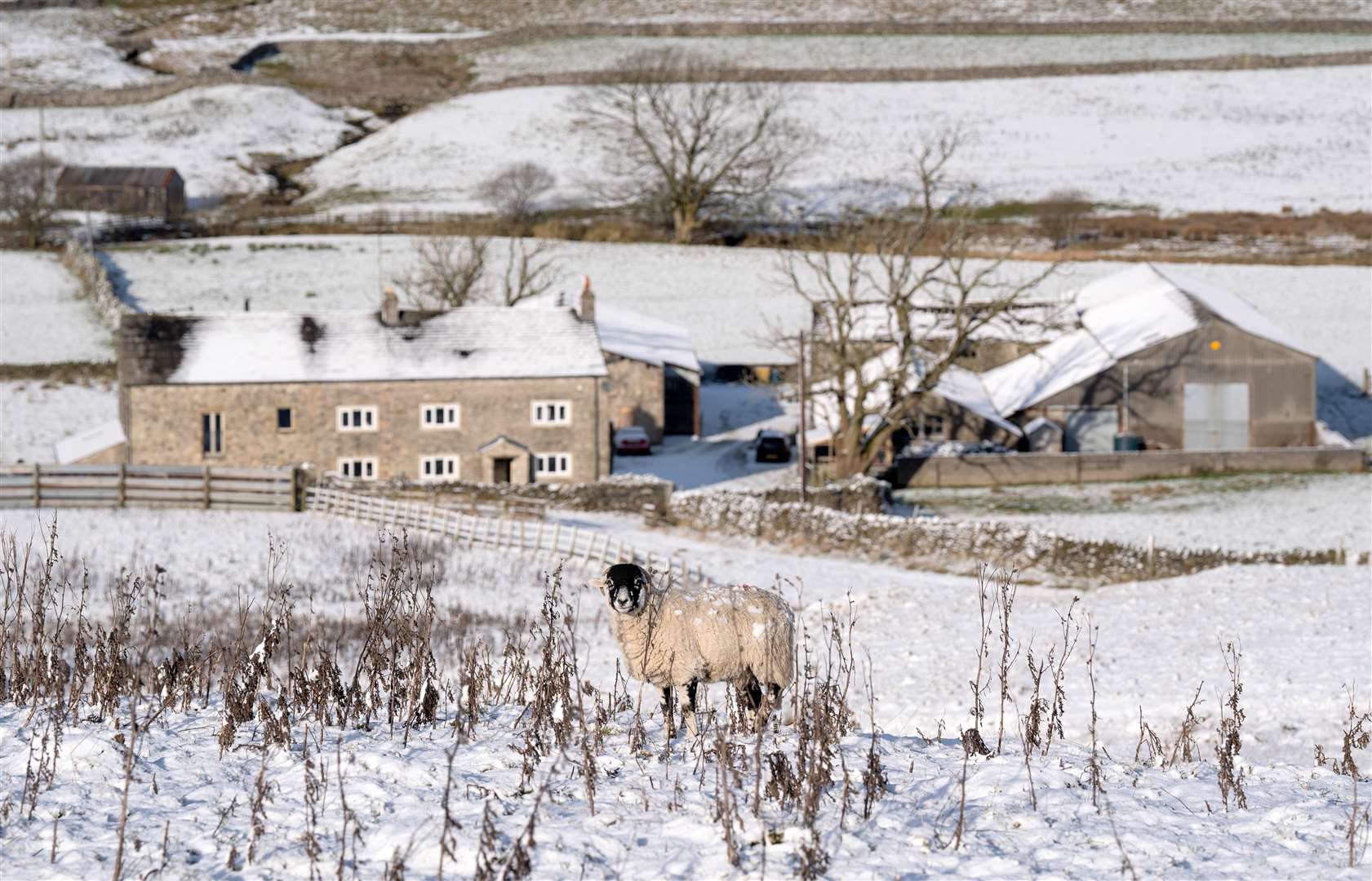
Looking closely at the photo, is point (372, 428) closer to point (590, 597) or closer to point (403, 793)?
point (590, 597)

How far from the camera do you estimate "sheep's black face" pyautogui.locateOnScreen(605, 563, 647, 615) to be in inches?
399

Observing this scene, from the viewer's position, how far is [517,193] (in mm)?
87375

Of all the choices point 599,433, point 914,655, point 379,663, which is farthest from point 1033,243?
point 379,663

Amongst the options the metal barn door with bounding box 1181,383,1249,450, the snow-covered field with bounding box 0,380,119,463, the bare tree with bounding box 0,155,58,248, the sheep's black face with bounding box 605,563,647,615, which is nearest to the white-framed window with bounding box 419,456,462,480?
the snow-covered field with bounding box 0,380,119,463

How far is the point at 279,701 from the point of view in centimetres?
1030

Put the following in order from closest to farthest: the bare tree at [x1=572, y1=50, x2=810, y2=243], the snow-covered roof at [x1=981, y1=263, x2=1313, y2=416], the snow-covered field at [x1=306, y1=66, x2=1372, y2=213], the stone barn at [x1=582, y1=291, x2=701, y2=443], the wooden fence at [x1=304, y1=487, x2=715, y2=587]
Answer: the wooden fence at [x1=304, y1=487, x2=715, y2=587] → the snow-covered roof at [x1=981, y1=263, x2=1313, y2=416] → the stone barn at [x1=582, y1=291, x2=701, y2=443] → the bare tree at [x1=572, y1=50, x2=810, y2=243] → the snow-covered field at [x1=306, y1=66, x2=1372, y2=213]

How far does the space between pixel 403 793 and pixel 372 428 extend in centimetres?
3660

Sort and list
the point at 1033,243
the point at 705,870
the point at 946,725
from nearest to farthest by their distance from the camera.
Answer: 1. the point at 705,870
2. the point at 946,725
3. the point at 1033,243

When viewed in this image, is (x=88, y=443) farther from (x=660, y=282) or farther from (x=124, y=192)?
(x=124, y=192)

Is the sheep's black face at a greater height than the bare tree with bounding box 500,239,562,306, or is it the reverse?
the bare tree with bounding box 500,239,562,306

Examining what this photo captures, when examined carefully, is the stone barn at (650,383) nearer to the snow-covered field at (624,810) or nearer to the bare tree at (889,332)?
the bare tree at (889,332)

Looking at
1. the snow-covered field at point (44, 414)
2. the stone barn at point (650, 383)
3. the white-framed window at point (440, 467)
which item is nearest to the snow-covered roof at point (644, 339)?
the stone barn at point (650, 383)

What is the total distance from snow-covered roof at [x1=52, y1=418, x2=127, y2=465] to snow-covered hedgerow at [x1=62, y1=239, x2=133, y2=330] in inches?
596

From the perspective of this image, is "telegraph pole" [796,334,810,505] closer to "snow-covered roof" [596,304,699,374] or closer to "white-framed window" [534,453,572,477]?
"white-framed window" [534,453,572,477]
